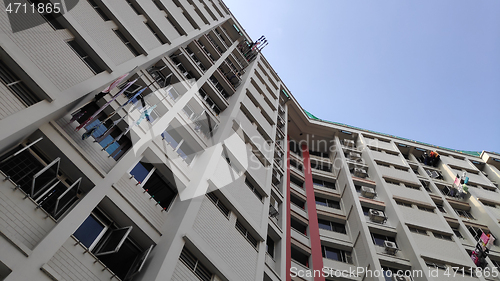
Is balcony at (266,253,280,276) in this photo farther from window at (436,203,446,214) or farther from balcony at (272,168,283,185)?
window at (436,203,446,214)

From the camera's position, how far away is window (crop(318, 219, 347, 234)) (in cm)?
2467

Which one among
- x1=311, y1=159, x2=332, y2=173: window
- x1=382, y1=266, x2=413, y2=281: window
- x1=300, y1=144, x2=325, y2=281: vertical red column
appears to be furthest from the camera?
x1=311, y1=159, x2=332, y2=173: window

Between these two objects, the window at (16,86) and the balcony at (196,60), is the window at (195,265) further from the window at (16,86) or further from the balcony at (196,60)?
the balcony at (196,60)

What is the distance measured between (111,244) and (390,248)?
59.1 feet

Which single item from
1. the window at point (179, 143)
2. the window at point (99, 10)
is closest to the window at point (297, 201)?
the window at point (179, 143)

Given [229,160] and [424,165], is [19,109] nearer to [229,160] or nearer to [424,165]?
[229,160]

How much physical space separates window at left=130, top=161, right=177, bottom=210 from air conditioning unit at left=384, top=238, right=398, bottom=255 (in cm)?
1547

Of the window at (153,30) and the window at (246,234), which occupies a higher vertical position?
the window at (153,30)

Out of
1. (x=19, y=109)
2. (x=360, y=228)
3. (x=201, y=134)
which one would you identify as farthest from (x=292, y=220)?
(x=19, y=109)

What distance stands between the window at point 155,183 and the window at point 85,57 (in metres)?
3.80

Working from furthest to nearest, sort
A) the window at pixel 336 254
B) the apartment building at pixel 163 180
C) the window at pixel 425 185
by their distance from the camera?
1. the window at pixel 425 185
2. the window at pixel 336 254
3. the apartment building at pixel 163 180

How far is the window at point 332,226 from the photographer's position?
24.7 metres

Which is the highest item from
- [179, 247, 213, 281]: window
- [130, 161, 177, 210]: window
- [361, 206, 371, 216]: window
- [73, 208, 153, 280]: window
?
[361, 206, 371, 216]: window

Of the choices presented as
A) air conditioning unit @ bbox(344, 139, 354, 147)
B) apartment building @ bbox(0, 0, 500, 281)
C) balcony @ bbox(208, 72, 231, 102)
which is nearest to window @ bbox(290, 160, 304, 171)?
apartment building @ bbox(0, 0, 500, 281)
